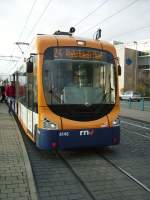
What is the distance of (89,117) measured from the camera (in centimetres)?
949

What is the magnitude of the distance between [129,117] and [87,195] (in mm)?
16657

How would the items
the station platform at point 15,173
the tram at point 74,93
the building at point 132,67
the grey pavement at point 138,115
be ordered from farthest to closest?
1. the building at point 132,67
2. the grey pavement at point 138,115
3. the tram at point 74,93
4. the station platform at point 15,173

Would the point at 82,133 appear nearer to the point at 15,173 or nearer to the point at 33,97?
the point at 33,97

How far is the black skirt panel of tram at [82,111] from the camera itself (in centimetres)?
925

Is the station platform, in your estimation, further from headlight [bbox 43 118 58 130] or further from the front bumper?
headlight [bbox 43 118 58 130]

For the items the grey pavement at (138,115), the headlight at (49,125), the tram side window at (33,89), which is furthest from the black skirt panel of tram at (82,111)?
the grey pavement at (138,115)

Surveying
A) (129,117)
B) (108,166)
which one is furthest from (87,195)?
(129,117)

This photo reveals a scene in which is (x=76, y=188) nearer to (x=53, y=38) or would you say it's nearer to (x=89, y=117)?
(x=89, y=117)

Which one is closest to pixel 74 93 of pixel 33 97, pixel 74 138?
pixel 74 138

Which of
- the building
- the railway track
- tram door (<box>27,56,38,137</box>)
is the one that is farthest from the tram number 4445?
the building

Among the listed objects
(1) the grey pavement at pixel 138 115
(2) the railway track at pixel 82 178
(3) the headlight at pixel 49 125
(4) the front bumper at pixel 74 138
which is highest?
(3) the headlight at pixel 49 125

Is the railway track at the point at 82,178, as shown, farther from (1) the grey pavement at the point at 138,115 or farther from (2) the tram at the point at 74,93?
(1) the grey pavement at the point at 138,115

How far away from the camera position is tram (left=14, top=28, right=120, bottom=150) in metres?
9.19

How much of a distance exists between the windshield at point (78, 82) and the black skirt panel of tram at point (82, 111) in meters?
0.11
